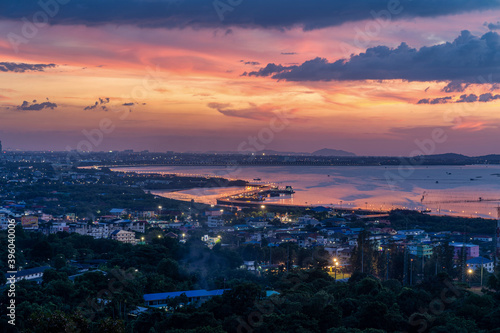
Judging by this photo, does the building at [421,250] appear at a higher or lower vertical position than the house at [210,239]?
higher

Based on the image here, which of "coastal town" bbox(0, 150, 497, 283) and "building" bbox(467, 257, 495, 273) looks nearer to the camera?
"building" bbox(467, 257, 495, 273)

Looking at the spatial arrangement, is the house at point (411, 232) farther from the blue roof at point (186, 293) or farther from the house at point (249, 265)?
the blue roof at point (186, 293)

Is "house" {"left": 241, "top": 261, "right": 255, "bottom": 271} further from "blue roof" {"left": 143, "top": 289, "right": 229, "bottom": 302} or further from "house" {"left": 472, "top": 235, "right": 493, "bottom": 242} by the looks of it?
"house" {"left": 472, "top": 235, "right": 493, "bottom": 242}

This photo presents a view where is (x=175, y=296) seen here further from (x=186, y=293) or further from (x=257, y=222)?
(x=257, y=222)

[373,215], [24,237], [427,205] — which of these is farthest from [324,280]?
[427,205]

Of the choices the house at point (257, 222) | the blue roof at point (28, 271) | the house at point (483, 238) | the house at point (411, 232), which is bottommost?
the house at point (257, 222)

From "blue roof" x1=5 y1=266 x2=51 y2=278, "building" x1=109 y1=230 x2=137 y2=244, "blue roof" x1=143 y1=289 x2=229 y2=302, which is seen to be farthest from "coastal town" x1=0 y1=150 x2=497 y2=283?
"blue roof" x1=143 y1=289 x2=229 y2=302

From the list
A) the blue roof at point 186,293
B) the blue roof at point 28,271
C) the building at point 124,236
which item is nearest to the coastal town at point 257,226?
the building at point 124,236

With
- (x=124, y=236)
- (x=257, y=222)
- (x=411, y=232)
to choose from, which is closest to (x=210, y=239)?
(x=124, y=236)
